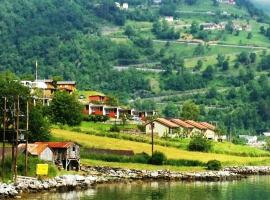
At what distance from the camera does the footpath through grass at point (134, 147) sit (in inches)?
4171

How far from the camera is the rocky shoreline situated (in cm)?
7188

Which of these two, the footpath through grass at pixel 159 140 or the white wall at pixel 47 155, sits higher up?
the footpath through grass at pixel 159 140

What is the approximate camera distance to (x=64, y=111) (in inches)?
4779

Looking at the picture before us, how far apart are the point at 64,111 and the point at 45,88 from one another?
83.6ft

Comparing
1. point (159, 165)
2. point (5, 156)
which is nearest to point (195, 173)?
point (159, 165)

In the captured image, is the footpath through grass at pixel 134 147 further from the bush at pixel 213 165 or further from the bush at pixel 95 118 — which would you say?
the bush at pixel 95 118

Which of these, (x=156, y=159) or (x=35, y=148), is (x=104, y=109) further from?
(x=35, y=148)

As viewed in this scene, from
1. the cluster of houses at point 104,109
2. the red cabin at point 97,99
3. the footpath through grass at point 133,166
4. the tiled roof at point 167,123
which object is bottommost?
the footpath through grass at point 133,166

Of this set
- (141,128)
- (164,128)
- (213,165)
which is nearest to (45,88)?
(141,128)

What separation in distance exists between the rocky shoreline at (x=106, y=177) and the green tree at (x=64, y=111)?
1012 inches

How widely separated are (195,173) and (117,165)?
9.58 metres

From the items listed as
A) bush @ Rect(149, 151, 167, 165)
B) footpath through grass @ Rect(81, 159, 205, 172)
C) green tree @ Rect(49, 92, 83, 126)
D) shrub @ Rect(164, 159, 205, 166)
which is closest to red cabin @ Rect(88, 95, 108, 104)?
green tree @ Rect(49, 92, 83, 126)

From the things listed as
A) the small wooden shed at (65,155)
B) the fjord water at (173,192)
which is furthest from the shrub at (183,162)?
the small wooden shed at (65,155)

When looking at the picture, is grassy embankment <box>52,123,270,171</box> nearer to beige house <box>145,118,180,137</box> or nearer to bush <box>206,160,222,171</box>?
bush <box>206,160,222,171</box>
